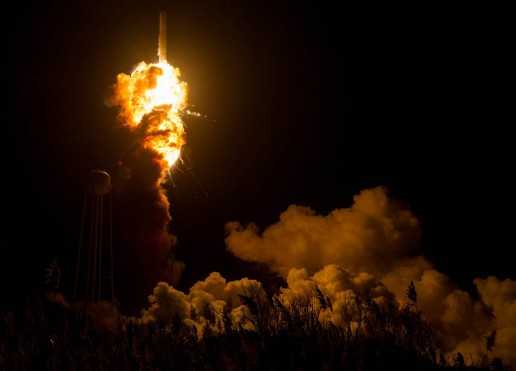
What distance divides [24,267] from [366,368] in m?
52.5

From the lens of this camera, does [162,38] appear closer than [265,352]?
No

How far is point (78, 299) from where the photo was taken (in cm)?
4925

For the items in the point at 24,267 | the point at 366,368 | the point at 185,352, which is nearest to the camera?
the point at 366,368

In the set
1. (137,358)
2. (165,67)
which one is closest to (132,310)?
(165,67)

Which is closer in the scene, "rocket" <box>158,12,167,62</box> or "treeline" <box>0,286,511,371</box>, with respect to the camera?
"treeline" <box>0,286,511,371</box>

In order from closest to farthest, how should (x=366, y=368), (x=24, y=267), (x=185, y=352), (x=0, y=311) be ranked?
(x=366, y=368), (x=185, y=352), (x=0, y=311), (x=24, y=267)

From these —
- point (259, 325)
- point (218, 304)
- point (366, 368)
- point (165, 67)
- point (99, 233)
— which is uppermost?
point (165, 67)

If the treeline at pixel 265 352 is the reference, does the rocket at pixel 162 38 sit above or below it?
above

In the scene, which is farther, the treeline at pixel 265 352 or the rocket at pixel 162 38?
the rocket at pixel 162 38

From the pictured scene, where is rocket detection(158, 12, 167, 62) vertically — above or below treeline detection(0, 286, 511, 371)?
above

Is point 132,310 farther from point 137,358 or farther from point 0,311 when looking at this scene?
point 137,358

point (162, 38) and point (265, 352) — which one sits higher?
point (162, 38)

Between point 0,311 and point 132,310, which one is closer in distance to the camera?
point 0,311

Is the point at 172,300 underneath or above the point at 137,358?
above
